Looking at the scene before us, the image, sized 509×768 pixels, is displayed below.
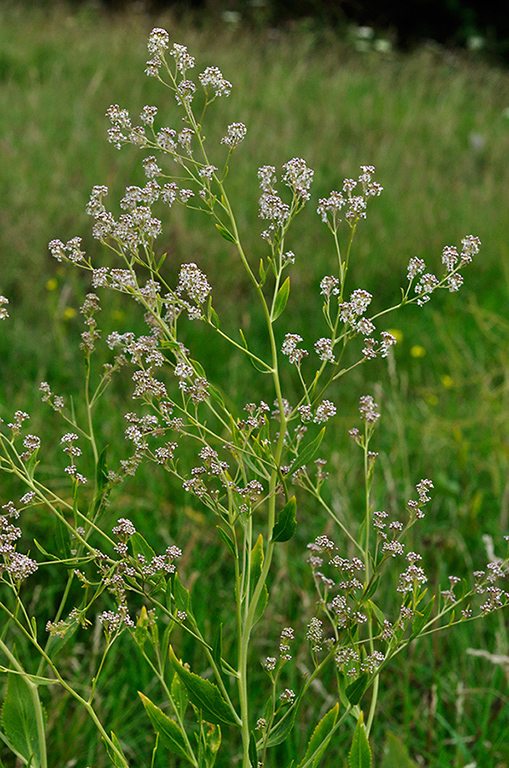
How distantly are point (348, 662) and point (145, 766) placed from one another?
33.1 inches

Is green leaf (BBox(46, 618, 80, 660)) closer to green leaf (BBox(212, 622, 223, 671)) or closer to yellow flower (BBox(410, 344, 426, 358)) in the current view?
green leaf (BBox(212, 622, 223, 671))

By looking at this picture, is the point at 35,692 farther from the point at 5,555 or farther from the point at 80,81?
the point at 80,81

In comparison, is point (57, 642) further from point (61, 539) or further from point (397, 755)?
point (397, 755)

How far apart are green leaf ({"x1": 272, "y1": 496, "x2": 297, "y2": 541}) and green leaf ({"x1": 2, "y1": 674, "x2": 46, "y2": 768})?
17.0 inches

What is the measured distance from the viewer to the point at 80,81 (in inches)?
271

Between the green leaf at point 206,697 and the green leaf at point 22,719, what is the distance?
0.25 m

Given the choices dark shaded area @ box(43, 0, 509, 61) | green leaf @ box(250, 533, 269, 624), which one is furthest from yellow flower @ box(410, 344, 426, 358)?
dark shaded area @ box(43, 0, 509, 61)

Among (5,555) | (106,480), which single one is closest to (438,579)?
(106,480)

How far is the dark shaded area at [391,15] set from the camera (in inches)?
484

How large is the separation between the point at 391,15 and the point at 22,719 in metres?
13.7

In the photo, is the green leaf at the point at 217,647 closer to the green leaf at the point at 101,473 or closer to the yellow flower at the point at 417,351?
the green leaf at the point at 101,473

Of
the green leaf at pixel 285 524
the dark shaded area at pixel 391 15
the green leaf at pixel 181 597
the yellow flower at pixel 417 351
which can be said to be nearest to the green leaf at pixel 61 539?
the green leaf at pixel 181 597

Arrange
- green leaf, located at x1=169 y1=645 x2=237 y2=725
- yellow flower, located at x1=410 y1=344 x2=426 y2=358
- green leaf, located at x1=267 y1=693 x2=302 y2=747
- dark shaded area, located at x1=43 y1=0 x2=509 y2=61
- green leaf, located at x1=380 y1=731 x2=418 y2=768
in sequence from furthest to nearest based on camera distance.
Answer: dark shaded area, located at x1=43 y1=0 x2=509 y2=61, yellow flower, located at x1=410 y1=344 x2=426 y2=358, green leaf, located at x1=267 y1=693 x2=302 y2=747, green leaf, located at x1=169 y1=645 x2=237 y2=725, green leaf, located at x1=380 y1=731 x2=418 y2=768

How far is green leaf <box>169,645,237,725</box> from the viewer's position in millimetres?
1059
